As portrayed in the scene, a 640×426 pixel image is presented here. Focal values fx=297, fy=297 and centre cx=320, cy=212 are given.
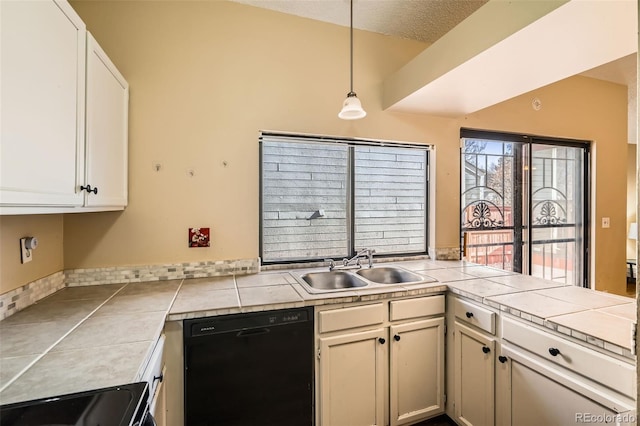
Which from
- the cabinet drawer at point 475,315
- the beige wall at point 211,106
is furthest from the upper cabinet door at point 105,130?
the cabinet drawer at point 475,315

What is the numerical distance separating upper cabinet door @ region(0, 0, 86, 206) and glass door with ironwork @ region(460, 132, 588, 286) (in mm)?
2909

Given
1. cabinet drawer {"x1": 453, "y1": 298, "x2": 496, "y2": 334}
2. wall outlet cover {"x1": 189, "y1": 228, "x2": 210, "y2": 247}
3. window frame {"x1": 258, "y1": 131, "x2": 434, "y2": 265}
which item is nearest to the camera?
cabinet drawer {"x1": 453, "y1": 298, "x2": 496, "y2": 334}

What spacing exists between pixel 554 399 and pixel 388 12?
2.57 meters

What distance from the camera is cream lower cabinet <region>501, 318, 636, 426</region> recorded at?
3.68ft

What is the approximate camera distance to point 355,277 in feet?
7.07

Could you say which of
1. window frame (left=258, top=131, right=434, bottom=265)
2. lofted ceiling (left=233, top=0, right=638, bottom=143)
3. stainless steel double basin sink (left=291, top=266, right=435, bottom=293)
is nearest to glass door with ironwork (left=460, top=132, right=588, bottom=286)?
window frame (left=258, top=131, right=434, bottom=265)

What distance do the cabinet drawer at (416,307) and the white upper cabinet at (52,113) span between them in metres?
1.71

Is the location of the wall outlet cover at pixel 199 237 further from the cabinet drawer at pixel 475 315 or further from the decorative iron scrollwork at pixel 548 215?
the decorative iron scrollwork at pixel 548 215

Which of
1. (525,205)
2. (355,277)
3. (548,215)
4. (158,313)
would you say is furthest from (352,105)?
(548,215)

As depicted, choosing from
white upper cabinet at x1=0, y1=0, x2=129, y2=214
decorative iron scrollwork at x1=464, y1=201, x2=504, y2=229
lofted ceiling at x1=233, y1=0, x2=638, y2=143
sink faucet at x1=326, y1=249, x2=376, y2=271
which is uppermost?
lofted ceiling at x1=233, y1=0, x2=638, y2=143

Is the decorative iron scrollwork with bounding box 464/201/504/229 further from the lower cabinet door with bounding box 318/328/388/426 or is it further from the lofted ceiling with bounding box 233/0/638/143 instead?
the lower cabinet door with bounding box 318/328/388/426

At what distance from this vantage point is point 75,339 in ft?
3.73

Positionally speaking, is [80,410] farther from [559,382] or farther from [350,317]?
[559,382]

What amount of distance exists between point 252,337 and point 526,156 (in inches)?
126
